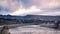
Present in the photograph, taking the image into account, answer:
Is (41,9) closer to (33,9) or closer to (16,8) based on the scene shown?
(33,9)

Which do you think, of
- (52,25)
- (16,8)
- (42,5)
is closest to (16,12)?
(16,8)

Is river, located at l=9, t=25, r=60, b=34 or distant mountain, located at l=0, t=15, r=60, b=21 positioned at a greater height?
distant mountain, located at l=0, t=15, r=60, b=21

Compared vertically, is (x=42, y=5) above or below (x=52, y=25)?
above

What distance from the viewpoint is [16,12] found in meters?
1.10

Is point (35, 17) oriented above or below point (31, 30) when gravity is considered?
above

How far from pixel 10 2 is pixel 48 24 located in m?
0.46

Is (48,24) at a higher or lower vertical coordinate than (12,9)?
lower

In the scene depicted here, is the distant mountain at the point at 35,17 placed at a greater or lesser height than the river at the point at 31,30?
greater

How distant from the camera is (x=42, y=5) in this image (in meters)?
1.11

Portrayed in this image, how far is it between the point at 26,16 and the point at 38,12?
0.13m

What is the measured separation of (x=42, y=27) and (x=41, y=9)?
0.19 meters

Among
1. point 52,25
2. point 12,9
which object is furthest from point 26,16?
point 52,25

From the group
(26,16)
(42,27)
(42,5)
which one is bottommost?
(42,27)

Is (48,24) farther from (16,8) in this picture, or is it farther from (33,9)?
(16,8)
